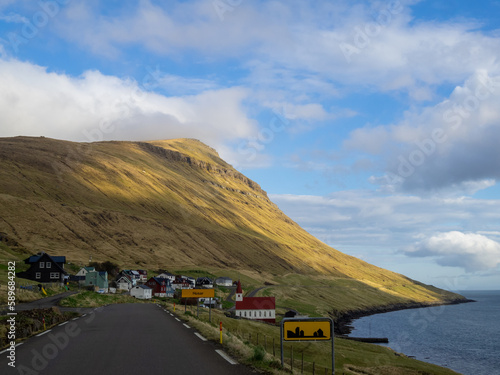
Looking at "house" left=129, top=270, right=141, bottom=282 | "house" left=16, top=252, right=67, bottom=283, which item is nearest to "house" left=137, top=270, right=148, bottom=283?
"house" left=129, top=270, right=141, bottom=282

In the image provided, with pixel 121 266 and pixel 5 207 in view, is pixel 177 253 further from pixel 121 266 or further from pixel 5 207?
pixel 5 207

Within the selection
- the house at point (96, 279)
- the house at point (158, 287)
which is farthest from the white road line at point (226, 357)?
the house at point (158, 287)

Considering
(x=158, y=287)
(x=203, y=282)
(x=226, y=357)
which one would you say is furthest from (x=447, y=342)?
(x=226, y=357)

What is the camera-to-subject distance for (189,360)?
1423 centimetres

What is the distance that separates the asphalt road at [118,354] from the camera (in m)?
12.7

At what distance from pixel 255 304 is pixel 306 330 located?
83.7 meters

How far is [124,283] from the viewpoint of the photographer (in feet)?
386

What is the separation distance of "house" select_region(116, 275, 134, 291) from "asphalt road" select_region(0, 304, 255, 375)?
9885 cm

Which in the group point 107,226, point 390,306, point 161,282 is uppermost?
point 107,226

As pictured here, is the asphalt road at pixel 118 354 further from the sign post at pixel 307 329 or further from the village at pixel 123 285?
the village at pixel 123 285

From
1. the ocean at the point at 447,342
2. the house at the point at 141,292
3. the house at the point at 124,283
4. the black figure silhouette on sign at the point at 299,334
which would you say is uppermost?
the black figure silhouette on sign at the point at 299,334

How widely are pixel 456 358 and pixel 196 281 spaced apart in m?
91.2

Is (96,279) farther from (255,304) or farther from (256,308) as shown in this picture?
(256,308)

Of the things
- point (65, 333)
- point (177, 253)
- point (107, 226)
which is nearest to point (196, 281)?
point (177, 253)
